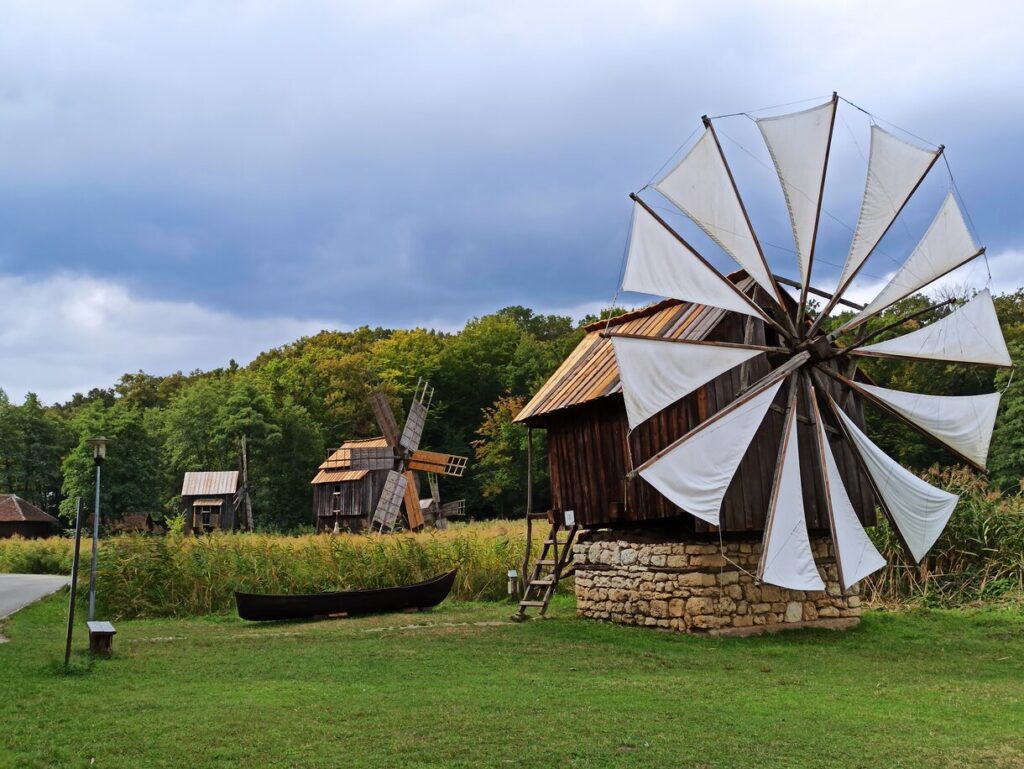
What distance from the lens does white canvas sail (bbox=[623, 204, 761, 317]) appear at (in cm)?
1400

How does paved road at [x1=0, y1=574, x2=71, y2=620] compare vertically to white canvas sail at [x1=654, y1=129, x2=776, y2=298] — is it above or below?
below

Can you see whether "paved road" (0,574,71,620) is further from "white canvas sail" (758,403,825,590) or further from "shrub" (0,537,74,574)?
"white canvas sail" (758,403,825,590)

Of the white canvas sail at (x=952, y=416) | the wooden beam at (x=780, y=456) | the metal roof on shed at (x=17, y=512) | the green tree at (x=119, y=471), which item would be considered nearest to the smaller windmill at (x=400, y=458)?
the green tree at (x=119, y=471)

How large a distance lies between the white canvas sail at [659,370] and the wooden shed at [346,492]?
2974cm

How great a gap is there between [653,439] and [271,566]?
32.1 ft

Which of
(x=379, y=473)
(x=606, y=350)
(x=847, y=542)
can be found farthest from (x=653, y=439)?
(x=379, y=473)

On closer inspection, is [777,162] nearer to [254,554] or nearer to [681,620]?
[681,620]

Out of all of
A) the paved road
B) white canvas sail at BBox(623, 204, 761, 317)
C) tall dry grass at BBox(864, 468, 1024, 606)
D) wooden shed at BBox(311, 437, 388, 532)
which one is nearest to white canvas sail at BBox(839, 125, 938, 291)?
white canvas sail at BBox(623, 204, 761, 317)

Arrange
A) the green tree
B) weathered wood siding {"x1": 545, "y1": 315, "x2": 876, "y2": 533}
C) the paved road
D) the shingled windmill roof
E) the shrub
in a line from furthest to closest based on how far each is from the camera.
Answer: the green tree → the shrub → the paved road → the shingled windmill roof → weathered wood siding {"x1": 545, "y1": 315, "x2": 876, "y2": 533}

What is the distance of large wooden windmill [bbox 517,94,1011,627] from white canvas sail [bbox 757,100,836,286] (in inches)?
0.9

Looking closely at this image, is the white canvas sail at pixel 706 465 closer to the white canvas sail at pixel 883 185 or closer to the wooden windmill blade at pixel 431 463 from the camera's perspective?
the white canvas sail at pixel 883 185

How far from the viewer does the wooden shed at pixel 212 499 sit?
47.8m

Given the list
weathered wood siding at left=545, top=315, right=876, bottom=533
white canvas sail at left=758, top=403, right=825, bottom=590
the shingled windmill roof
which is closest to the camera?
white canvas sail at left=758, top=403, right=825, bottom=590

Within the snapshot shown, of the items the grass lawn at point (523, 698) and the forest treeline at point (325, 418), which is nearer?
the grass lawn at point (523, 698)
